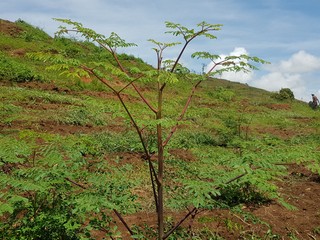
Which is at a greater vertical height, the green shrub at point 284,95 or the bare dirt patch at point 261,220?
the green shrub at point 284,95

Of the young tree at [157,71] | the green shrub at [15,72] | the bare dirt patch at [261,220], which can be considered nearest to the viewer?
the young tree at [157,71]

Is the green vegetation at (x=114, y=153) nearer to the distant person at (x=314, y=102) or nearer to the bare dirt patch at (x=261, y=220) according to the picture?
the bare dirt patch at (x=261, y=220)

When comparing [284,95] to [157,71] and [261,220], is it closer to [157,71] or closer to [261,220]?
[261,220]

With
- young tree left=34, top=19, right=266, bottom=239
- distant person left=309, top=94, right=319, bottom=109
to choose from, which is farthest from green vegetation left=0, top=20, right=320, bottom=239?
distant person left=309, top=94, right=319, bottom=109

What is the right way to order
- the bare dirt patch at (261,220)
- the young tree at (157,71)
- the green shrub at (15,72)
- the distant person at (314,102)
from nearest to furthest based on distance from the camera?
the young tree at (157,71) → the bare dirt patch at (261,220) → the green shrub at (15,72) → the distant person at (314,102)

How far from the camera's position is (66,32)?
9.44 feet

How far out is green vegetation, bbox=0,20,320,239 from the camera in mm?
2715

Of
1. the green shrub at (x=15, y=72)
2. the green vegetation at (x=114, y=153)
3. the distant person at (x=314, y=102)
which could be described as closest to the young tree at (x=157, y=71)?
the green vegetation at (x=114, y=153)

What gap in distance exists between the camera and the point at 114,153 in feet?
25.7

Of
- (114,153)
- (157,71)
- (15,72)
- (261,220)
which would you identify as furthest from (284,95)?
(157,71)

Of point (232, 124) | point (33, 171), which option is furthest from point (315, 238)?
point (232, 124)

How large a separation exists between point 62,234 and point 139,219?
1946 millimetres

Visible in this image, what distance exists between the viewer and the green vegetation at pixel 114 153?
8.91ft

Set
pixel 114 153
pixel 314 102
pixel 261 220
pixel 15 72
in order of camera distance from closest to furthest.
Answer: pixel 261 220
pixel 114 153
pixel 15 72
pixel 314 102
